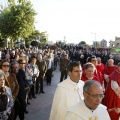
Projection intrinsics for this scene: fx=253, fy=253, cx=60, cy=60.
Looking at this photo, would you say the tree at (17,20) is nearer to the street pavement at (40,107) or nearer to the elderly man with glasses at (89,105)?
the street pavement at (40,107)

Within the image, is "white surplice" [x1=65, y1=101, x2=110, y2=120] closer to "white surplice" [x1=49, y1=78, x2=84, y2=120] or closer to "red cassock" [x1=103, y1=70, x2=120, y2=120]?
"white surplice" [x1=49, y1=78, x2=84, y2=120]

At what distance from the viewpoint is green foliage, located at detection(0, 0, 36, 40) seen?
29.5 metres

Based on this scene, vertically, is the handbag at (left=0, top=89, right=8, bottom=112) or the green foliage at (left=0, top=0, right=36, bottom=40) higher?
the green foliage at (left=0, top=0, right=36, bottom=40)

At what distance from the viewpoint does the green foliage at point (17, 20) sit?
96.9ft

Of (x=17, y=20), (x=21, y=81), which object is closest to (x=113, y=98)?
(x=21, y=81)

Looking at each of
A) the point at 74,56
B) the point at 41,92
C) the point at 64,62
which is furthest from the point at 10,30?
the point at 41,92

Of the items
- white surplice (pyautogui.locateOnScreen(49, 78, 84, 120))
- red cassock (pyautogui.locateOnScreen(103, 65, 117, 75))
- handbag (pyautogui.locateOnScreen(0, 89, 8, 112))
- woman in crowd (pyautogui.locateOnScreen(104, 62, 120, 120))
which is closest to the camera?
white surplice (pyautogui.locateOnScreen(49, 78, 84, 120))

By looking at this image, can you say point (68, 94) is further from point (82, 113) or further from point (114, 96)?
point (114, 96)

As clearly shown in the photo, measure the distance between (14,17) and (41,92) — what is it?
19.6 m

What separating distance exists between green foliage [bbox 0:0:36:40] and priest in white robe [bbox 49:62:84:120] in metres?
25.3

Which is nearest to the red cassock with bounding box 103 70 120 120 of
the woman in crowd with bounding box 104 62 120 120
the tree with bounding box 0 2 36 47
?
the woman in crowd with bounding box 104 62 120 120

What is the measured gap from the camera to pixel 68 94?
4.77 m

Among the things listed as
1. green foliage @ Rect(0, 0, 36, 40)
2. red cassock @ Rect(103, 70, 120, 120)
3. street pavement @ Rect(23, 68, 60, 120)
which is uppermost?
green foliage @ Rect(0, 0, 36, 40)

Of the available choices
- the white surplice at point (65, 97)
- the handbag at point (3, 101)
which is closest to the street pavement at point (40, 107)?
the handbag at point (3, 101)
